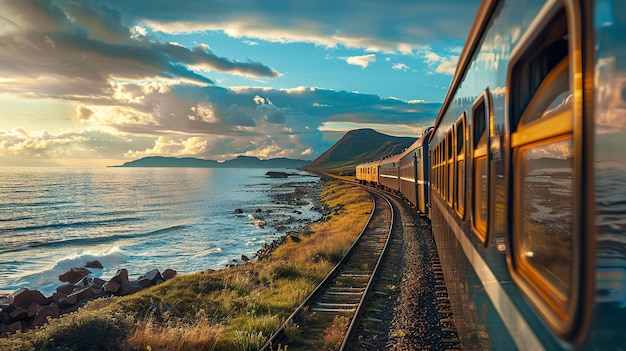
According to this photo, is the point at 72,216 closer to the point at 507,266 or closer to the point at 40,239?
the point at 40,239

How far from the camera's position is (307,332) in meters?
8.23

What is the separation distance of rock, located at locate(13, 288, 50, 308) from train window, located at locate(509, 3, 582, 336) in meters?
A: 18.6

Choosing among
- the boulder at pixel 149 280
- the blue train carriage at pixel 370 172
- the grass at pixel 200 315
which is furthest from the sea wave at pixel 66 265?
the blue train carriage at pixel 370 172

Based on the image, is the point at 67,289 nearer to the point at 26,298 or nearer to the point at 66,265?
the point at 26,298

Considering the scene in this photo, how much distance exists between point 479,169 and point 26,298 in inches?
717

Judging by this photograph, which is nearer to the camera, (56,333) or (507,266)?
(507,266)

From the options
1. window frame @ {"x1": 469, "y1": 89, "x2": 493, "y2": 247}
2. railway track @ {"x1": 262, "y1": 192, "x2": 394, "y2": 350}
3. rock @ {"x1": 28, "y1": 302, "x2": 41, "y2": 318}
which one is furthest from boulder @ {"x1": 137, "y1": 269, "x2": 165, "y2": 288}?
window frame @ {"x1": 469, "y1": 89, "x2": 493, "y2": 247}

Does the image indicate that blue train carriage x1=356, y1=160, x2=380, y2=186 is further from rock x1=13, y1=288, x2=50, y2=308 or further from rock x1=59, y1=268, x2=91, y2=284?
rock x1=13, y1=288, x2=50, y2=308

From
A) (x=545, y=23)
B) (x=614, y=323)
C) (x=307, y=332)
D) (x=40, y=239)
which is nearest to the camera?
(x=614, y=323)

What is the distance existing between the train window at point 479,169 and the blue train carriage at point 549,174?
1 centimetres

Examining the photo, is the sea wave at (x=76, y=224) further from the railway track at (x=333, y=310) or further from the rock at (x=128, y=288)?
the railway track at (x=333, y=310)

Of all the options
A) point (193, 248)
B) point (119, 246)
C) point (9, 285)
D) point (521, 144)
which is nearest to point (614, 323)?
point (521, 144)

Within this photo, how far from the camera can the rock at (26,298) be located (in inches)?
656

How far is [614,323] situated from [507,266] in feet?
4.17
